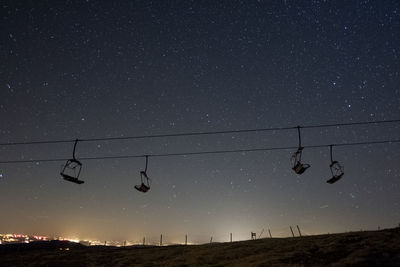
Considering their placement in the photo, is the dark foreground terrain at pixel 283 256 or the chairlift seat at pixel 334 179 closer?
the dark foreground terrain at pixel 283 256

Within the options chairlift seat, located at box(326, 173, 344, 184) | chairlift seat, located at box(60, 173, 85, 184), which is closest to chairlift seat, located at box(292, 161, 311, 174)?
chairlift seat, located at box(326, 173, 344, 184)

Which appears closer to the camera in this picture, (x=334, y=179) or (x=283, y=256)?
(x=283, y=256)

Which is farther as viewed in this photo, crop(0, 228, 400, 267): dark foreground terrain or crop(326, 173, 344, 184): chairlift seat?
crop(326, 173, 344, 184): chairlift seat

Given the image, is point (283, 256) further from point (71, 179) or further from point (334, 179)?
point (71, 179)

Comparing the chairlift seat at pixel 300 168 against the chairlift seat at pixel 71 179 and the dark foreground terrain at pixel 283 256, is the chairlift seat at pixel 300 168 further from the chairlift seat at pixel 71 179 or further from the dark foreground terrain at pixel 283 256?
the chairlift seat at pixel 71 179

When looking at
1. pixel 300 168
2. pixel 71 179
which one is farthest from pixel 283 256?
pixel 71 179

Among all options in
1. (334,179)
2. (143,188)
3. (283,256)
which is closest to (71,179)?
(143,188)

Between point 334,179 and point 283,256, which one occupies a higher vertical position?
point 334,179

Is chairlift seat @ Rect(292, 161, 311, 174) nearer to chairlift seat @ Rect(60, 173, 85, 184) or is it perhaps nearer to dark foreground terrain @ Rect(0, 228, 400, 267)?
dark foreground terrain @ Rect(0, 228, 400, 267)

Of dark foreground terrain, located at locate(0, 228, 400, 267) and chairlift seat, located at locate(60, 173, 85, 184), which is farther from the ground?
chairlift seat, located at locate(60, 173, 85, 184)

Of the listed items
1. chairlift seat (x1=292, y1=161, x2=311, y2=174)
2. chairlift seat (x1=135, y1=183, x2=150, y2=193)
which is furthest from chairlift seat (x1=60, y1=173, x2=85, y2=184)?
chairlift seat (x1=292, y1=161, x2=311, y2=174)

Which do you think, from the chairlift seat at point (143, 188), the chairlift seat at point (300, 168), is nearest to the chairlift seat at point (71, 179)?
the chairlift seat at point (143, 188)

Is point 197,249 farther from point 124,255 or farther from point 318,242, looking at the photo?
point 318,242

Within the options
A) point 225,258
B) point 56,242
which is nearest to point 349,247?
point 225,258
